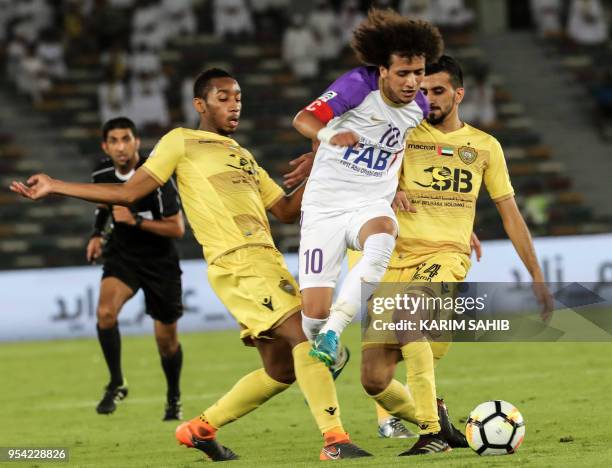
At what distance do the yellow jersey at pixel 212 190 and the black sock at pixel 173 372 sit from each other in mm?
2838

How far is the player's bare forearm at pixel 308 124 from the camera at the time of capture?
7012 millimetres

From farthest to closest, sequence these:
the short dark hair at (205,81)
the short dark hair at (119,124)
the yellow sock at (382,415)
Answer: the short dark hair at (119,124) < the yellow sock at (382,415) < the short dark hair at (205,81)

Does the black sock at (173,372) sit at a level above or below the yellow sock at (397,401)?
below

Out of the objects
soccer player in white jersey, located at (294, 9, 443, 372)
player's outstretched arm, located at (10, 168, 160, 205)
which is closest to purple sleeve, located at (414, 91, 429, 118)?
soccer player in white jersey, located at (294, 9, 443, 372)

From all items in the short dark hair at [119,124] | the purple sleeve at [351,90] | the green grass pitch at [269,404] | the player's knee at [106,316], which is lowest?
the green grass pitch at [269,404]

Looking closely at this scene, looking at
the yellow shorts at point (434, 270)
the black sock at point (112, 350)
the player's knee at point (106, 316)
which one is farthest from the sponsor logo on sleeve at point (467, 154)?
the black sock at point (112, 350)

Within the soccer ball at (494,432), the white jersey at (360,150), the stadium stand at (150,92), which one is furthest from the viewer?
the stadium stand at (150,92)

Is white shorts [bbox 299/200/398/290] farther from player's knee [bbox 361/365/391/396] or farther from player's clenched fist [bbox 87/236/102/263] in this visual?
A: player's clenched fist [bbox 87/236/102/263]

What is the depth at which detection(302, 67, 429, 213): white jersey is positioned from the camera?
24.2 feet

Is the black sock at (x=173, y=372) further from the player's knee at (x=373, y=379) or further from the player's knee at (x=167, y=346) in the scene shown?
the player's knee at (x=373, y=379)

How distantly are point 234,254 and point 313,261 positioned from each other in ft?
1.79

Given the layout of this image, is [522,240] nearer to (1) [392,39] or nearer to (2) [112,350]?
(1) [392,39]

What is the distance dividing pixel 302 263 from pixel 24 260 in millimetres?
13559

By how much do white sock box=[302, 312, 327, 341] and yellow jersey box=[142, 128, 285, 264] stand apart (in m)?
0.66
